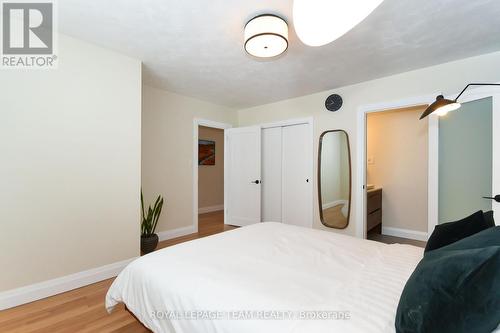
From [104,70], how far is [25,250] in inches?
70.5

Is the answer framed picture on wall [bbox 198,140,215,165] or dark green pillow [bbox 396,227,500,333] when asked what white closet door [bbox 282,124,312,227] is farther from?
dark green pillow [bbox 396,227,500,333]

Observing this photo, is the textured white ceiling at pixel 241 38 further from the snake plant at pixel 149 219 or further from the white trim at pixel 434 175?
the snake plant at pixel 149 219

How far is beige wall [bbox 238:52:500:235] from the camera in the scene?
8.02 ft

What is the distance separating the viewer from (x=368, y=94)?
316 cm

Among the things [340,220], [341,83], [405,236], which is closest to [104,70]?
[341,83]

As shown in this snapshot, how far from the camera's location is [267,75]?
2.97 m

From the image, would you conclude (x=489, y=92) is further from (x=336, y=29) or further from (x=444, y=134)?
(x=336, y=29)

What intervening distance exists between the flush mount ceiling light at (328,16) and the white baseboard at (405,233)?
3.87 meters

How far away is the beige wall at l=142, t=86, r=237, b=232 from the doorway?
2.92 metres

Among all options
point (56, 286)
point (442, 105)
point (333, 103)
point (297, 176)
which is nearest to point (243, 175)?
point (297, 176)

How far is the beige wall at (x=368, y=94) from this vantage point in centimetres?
244

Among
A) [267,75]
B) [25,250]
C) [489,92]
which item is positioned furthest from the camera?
[267,75]

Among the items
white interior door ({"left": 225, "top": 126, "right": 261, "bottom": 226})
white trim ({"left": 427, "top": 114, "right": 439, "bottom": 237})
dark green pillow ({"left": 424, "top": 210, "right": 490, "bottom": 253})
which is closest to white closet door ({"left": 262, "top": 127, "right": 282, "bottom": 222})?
white interior door ({"left": 225, "top": 126, "right": 261, "bottom": 226})

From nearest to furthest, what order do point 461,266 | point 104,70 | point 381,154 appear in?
point 461,266 < point 104,70 < point 381,154
